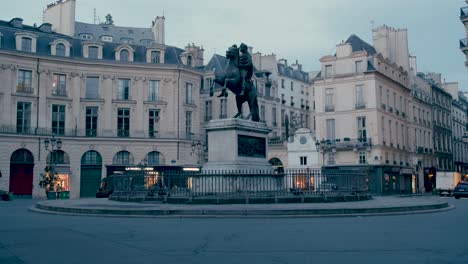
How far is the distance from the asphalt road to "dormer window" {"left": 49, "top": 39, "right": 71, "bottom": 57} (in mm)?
39708

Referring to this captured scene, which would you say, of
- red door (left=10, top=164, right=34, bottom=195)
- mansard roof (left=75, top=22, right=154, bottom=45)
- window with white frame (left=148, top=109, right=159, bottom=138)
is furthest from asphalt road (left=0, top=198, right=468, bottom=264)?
Result: mansard roof (left=75, top=22, right=154, bottom=45)

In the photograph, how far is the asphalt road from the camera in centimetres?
863

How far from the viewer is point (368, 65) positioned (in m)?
56.7

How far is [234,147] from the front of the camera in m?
21.3

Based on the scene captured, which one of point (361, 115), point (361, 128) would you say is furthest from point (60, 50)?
point (361, 128)

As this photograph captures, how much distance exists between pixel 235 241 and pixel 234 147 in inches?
424

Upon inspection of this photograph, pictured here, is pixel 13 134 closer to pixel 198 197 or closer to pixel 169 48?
pixel 169 48

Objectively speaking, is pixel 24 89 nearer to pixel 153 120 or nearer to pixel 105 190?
pixel 153 120

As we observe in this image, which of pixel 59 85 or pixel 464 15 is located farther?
pixel 59 85

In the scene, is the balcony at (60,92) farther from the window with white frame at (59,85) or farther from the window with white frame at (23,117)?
the window with white frame at (23,117)

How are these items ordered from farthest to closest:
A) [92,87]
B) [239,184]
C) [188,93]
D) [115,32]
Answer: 1. [115,32]
2. [188,93]
3. [92,87]
4. [239,184]

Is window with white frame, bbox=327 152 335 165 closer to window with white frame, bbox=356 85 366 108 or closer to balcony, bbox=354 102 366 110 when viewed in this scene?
balcony, bbox=354 102 366 110

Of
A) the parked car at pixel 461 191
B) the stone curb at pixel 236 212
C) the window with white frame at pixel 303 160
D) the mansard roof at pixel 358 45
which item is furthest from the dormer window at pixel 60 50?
the parked car at pixel 461 191

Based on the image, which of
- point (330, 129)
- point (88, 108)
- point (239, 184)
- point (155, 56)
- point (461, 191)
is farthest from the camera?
point (330, 129)
